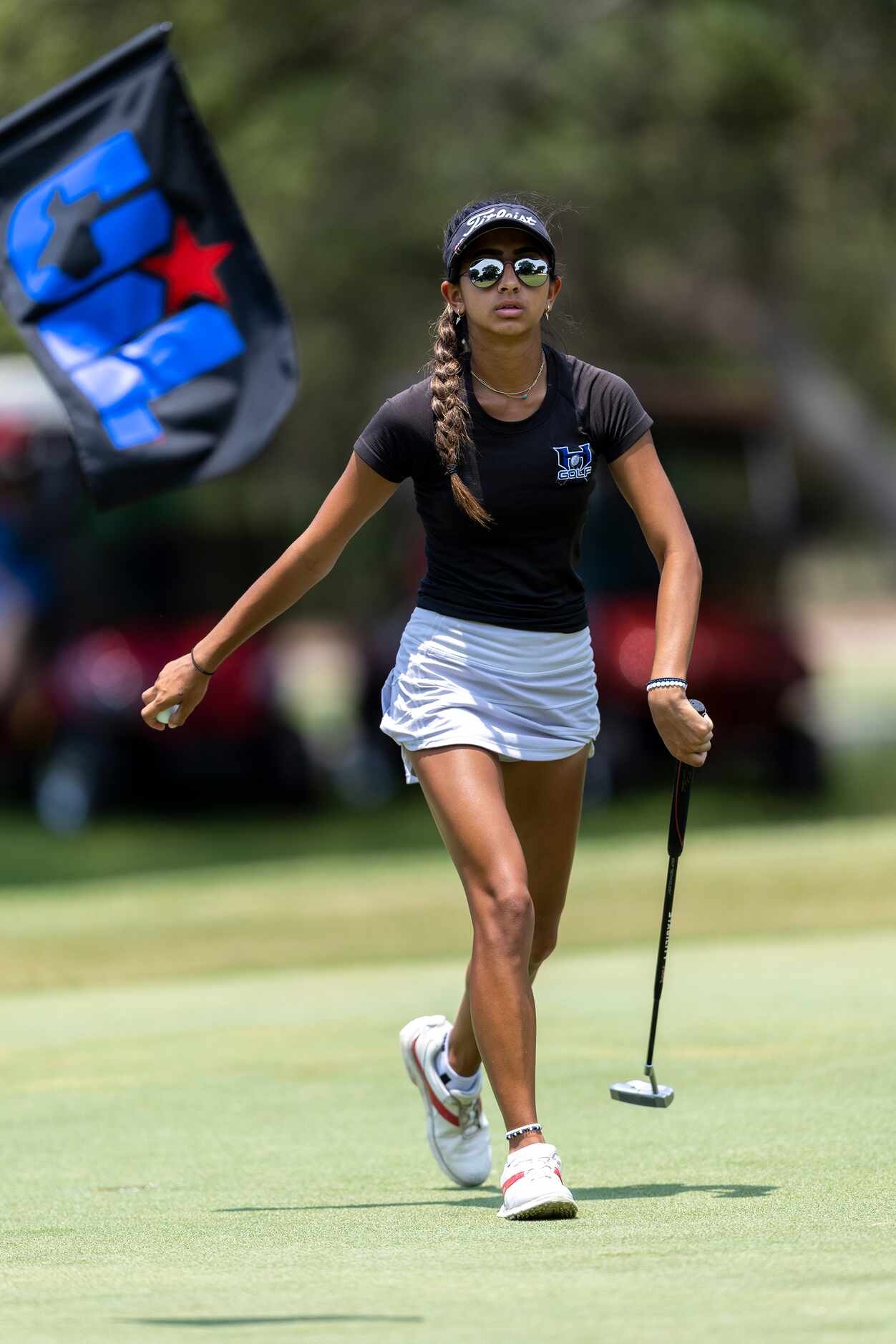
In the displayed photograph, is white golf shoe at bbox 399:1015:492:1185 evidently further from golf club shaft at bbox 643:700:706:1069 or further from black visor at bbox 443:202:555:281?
black visor at bbox 443:202:555:281

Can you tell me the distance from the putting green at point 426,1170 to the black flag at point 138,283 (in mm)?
2195

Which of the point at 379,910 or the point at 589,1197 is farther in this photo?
the point at 379,910

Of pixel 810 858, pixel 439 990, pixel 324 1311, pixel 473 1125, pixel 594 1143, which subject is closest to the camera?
pixel 324 1311

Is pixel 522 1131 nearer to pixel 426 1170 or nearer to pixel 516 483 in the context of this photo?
pixel 426 1170

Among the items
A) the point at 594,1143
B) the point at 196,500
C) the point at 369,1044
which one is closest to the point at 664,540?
the point at 594,1143

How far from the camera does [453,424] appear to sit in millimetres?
5359

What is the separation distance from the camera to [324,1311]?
3984mm

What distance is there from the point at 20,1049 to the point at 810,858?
6.96 m

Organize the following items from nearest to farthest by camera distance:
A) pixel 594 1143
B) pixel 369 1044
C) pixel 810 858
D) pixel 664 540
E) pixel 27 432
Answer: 1. pixel 664 540
2. pixel 594 1143
3. pixel 369 1044
4. pixel 810 858
5. pixel 27 432

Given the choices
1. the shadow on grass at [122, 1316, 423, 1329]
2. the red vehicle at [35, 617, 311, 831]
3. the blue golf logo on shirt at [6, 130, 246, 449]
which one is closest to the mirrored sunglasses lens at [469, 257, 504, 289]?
the shadow on grass at [122, 1316, 423, 1329]

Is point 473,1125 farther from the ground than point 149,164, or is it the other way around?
point 149,164

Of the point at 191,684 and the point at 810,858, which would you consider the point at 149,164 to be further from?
the point at 810,858

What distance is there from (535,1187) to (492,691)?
44.6 inches

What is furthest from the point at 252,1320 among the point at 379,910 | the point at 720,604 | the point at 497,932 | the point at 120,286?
the point at 720,604
